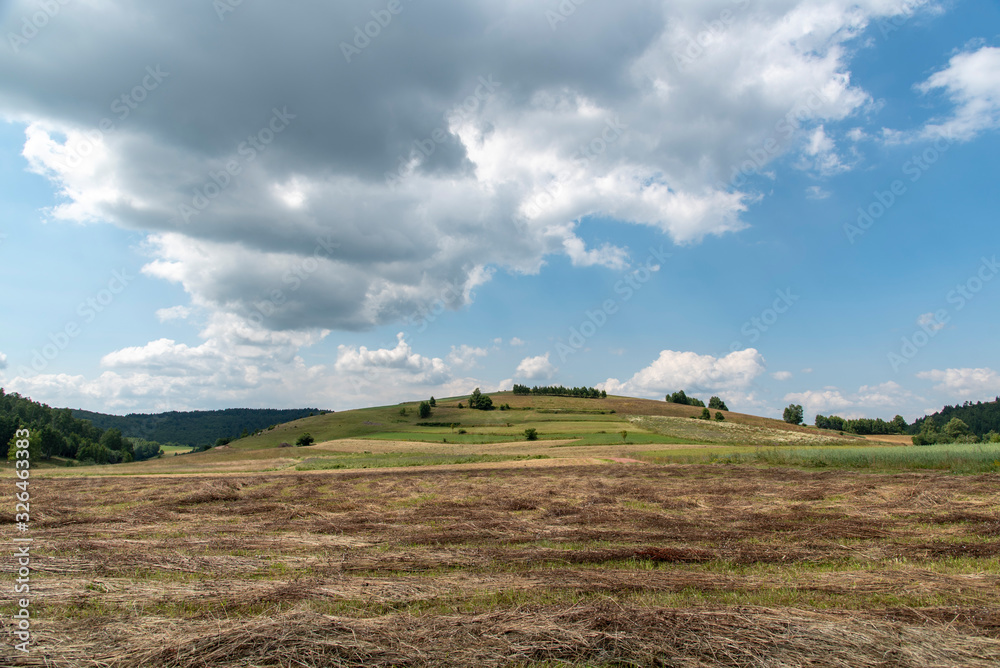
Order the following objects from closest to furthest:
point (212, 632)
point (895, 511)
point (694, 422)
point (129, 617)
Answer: point (212, 632), point (129, 617), point (895, 511), point (694, 422)

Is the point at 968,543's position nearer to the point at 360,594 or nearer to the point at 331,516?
the point at 360,594

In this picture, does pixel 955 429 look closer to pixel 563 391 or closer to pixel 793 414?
pixel 793 414

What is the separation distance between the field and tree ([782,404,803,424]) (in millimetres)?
121094

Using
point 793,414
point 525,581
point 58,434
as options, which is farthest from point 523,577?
point 793,414

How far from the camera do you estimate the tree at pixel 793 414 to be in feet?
415

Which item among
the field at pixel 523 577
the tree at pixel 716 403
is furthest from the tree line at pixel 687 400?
the field at pixel 523 577

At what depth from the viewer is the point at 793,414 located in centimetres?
12756

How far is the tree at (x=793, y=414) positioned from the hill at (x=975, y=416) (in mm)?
63313

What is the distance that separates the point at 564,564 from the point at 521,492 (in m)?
11.1

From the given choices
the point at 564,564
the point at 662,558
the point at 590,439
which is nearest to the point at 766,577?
the point at 662,558

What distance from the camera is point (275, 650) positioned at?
553 centimetres

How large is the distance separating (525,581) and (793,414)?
14596 centimetres

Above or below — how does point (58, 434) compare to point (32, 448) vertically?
above

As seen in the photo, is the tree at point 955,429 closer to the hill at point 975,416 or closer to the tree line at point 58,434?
the hill at point 975,416
